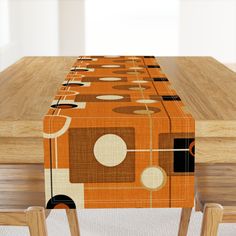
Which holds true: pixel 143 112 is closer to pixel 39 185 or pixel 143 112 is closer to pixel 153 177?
pixel 153 177

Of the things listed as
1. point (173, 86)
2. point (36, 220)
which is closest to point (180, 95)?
point (173, 86)

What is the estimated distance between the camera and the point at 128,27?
685 centimetres

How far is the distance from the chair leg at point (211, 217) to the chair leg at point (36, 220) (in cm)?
38

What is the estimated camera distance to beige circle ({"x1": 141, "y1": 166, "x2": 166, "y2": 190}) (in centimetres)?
140

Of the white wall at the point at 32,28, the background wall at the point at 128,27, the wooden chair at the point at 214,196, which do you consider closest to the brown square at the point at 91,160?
the wooden chair at the point at 214,196

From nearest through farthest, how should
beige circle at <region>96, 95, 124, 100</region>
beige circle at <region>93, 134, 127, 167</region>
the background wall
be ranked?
beige circle at <region>93, 134, 127, 167</region>
beige circle at <region>96, 95, 124, 100</region>
the background wall

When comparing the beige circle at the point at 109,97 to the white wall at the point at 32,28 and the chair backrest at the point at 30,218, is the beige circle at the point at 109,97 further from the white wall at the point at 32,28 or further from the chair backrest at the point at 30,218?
the white wall at the point at 32,28

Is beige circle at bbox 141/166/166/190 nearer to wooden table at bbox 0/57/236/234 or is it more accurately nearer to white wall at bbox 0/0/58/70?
wooden table at bbox 0/57/236/234

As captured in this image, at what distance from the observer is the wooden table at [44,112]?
145 centimetres

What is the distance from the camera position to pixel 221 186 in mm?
1916

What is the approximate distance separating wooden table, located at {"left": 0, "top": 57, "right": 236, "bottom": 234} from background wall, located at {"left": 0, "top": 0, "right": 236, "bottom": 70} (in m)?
4.05

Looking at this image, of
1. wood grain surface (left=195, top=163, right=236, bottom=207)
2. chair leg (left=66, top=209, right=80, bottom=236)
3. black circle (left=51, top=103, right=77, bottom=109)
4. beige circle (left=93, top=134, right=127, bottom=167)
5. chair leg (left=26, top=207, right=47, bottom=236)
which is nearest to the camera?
chair leg (left=26, top=207, right=47, bottom=236)

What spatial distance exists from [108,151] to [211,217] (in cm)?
29

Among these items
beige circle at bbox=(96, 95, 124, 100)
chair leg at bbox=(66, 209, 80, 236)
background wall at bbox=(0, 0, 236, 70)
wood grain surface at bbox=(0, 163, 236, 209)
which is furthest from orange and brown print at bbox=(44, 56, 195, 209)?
background wall at bbox=(0, 0, 236, 70)
